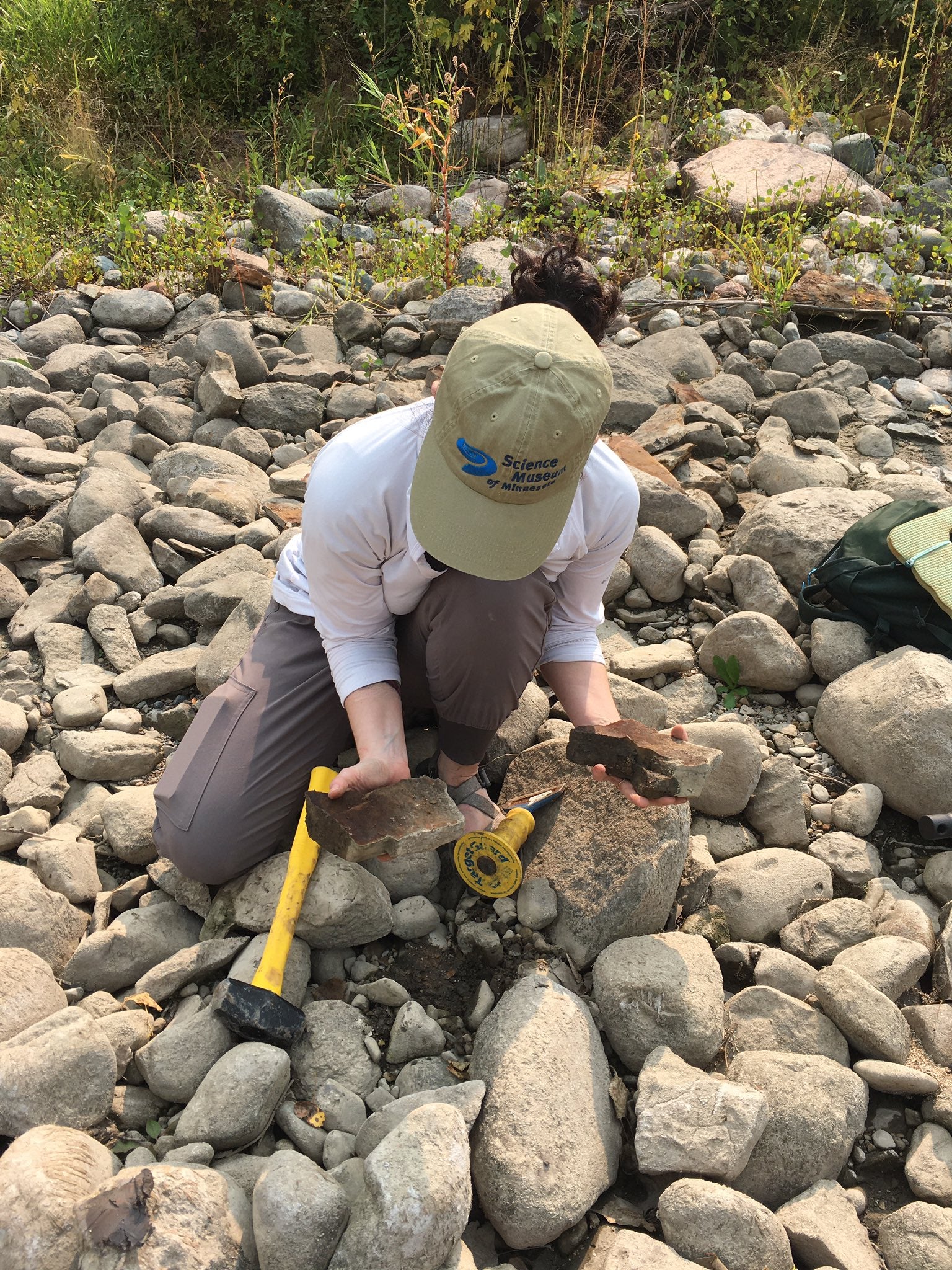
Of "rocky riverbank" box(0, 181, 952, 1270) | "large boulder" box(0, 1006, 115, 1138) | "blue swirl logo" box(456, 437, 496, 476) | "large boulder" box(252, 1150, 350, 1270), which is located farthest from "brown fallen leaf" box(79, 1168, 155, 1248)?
"blue swirl logo" box(456, 437, 496, 476)

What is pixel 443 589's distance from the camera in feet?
6.61

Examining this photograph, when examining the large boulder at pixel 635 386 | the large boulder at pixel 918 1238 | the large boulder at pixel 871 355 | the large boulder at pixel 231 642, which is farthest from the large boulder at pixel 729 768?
the large boulder at pixel 871 355

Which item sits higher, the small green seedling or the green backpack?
the green backpack

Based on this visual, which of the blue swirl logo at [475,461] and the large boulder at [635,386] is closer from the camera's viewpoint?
the blue swirl logo at [475,461]

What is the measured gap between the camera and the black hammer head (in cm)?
176

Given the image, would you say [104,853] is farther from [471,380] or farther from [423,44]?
[423,44]

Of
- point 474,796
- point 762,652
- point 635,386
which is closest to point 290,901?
point 474,796

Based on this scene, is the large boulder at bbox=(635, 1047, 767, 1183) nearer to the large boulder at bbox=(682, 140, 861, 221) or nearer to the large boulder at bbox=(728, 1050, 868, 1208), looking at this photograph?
the large boulder at bbox=(728, 1050, 868, 1208)

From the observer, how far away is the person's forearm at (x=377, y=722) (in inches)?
79.8

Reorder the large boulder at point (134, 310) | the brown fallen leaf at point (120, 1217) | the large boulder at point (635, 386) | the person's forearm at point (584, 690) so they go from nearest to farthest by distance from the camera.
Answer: the brown fallen leaf at point (120, 1217)
the person's forearm at point (584, 690)
the large boulder at point (635, 386)
the large boulder at point (134, 310)

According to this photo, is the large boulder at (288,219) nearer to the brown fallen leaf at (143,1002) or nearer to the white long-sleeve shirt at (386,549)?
the white long-sleeve shirt at (386,549)

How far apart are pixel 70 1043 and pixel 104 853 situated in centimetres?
67

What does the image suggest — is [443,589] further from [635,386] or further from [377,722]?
[635,386]

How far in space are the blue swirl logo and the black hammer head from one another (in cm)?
97
